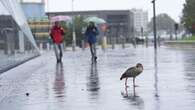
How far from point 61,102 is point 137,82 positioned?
3.96 meters

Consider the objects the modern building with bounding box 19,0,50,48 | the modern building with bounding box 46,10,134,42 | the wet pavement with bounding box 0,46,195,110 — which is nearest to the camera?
the wet pavement with bounding box 0,46,195,110

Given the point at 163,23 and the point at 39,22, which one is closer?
the point at 39,22

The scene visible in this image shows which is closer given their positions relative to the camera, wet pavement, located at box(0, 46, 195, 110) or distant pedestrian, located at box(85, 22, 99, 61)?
wet pavement, located at box(0, 46, 195, 110)

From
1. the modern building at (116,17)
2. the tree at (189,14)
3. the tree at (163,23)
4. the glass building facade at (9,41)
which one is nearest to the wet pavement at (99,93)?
the glass building facade at (9,41)

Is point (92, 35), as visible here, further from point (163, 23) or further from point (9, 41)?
point (163, 23)

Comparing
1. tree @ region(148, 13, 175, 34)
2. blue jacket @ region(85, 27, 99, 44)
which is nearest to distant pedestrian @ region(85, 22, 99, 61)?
blue jacket @ region(85, 27, 99, 44)

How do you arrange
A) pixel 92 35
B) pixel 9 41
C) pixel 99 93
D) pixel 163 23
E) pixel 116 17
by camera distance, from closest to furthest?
pixel 99 93, pixel 9 41, pixel 92 35, pixel 116 17, pixel 163 23

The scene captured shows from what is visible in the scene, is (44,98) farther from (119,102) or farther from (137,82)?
(137,82)

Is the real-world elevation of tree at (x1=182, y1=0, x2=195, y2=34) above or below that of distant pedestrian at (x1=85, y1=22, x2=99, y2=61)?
above

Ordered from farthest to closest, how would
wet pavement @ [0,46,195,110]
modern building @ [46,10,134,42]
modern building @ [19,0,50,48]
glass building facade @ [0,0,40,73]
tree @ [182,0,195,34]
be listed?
modern building @ [46,10,134,42]
modern building @ [19,0,50,48]
tree @ [182,0,195,34]
glass building facade @ [0,0,40,73]
wet pavement @ [0,46,195,110]

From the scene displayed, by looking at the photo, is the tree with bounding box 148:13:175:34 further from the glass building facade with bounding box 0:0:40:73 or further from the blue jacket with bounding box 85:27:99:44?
the glass building facade with bounding box 0:0:40:73

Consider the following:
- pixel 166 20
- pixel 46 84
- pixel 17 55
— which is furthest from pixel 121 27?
pixel 46 84

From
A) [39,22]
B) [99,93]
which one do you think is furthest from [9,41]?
[39,22]

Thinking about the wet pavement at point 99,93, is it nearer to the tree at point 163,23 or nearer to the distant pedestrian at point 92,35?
the distant pedestrian at point 92,35
